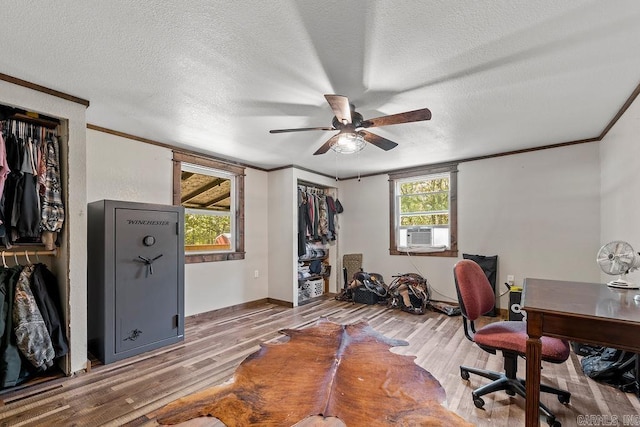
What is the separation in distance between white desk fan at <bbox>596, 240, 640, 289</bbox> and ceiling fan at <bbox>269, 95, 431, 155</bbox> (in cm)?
162

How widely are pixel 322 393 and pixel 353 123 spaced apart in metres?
2.17

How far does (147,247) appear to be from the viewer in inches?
119

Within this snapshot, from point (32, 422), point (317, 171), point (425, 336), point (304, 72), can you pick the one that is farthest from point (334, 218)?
point (32, 422)

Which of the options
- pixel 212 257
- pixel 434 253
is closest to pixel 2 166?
pixel 212 257

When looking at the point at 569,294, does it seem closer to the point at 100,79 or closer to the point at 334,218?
the point at 100,79

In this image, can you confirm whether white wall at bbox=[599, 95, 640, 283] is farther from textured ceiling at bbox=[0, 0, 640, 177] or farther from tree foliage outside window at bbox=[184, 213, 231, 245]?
tree foliage outside window at bbox=[184, 213, 231, 245]

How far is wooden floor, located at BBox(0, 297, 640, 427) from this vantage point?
1942mm

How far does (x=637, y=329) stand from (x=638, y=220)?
1.82 metres

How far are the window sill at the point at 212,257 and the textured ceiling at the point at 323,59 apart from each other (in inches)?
69.4

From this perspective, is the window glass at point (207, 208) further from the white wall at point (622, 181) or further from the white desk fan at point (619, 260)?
the white wall at point (622, 181)

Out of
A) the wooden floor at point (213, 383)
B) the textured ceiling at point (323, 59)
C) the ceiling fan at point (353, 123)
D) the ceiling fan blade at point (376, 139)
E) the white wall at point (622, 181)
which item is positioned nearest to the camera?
the textured ceiling at point (323, 59)

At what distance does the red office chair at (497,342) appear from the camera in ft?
6.04

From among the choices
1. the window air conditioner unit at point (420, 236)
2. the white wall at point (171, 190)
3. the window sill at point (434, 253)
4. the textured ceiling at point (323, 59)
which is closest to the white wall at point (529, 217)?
the window sill at point (434, 253)

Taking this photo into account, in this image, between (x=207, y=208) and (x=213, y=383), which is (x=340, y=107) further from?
(x=207, y=208)
